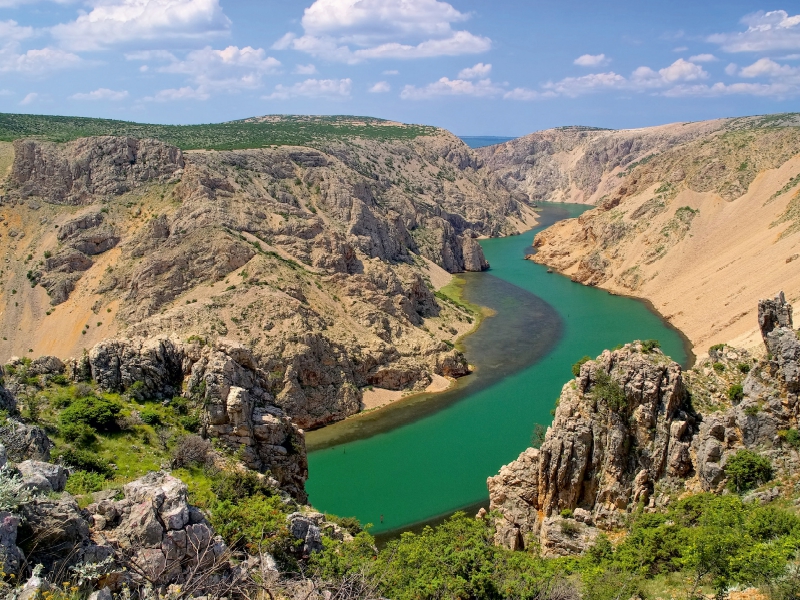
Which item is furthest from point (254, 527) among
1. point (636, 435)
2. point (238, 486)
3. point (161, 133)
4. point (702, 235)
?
point (161, 133)

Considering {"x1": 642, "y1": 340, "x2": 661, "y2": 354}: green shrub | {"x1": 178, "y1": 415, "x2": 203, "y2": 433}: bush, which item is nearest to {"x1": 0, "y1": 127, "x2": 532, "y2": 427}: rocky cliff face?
{"x1": 178, "y1": 415, "x2": 203, "y2": 433}: bush

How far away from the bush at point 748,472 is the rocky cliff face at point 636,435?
0.72 m

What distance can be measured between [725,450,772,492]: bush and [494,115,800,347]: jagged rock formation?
36.7 meters

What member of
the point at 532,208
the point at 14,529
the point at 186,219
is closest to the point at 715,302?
the point at 186,219

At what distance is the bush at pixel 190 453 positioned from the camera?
23.0 metres

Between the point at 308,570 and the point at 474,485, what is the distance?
69.5ft

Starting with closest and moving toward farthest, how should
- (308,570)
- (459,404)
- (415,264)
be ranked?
(308,570) → (459,404) → (415,264)

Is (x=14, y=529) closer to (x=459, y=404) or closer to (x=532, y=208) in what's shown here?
(x=459, y=404)

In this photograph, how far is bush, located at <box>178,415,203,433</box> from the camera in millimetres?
25594

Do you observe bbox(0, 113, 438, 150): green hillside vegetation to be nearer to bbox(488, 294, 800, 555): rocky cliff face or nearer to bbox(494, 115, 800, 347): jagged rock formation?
bbox(494, 115, 800, 347): jagged rock formation

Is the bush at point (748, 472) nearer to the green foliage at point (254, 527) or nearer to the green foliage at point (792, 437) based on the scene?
the green foliage at point (792, 437)

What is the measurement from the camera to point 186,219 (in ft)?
196

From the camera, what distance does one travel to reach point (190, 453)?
76.3 ft

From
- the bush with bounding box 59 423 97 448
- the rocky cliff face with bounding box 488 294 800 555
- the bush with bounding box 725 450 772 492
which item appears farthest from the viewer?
the rocky cliff face with bounding box 488 294 800 555
